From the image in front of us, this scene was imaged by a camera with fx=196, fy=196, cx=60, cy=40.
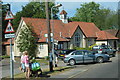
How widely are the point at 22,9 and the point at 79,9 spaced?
865 inches

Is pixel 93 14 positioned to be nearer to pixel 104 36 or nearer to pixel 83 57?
pixel 104 36

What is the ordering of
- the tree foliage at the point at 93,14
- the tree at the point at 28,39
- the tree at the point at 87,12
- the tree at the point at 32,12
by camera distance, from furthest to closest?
the tree at the point at 87,12 < the tree foliage at the point at 93,14 < the tree at the point at 32,12 < the tree at the point at 28,39

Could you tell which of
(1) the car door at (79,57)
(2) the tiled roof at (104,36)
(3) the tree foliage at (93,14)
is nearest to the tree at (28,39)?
(1) the car door at (79,57)

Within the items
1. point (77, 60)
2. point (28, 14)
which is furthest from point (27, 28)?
point (28, 14)

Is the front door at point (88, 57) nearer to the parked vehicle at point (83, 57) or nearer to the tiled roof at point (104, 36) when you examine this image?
the parked vehicle at point (83, 57)

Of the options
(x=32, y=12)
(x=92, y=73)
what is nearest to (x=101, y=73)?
(x=92, y=73)

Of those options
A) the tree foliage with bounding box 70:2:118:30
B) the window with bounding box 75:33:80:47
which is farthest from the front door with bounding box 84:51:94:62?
the tree foliage with bounding box 70:2:118:30

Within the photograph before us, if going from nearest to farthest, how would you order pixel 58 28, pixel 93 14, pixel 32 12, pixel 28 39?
pixel 28 39
pixel 58 28
pixel 32 12
pixel 93 14

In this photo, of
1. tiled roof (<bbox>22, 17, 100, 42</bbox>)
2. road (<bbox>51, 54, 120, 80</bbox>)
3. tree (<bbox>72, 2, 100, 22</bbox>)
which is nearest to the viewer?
road (<bbox>51, 54, 120, 80</bbox>)

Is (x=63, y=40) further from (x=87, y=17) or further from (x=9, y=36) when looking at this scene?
(x=87, y=17)

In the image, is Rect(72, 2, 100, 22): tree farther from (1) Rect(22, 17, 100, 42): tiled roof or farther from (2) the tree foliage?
(1) Rect(22, 17, 100, 42): tiled roof

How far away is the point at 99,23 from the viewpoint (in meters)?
65.0

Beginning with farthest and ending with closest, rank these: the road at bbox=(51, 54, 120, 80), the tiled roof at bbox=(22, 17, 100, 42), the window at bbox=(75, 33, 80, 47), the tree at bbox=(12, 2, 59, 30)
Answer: the tree at bbox=(12, 2, 59, 30) → the window at bbox=(75, 33, 80, 47) → the tiled roof at bbox=(22, 17, 100, 42) → the road at bbox=(51, 54, 120, 80)

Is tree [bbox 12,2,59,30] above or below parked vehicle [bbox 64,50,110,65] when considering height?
above
